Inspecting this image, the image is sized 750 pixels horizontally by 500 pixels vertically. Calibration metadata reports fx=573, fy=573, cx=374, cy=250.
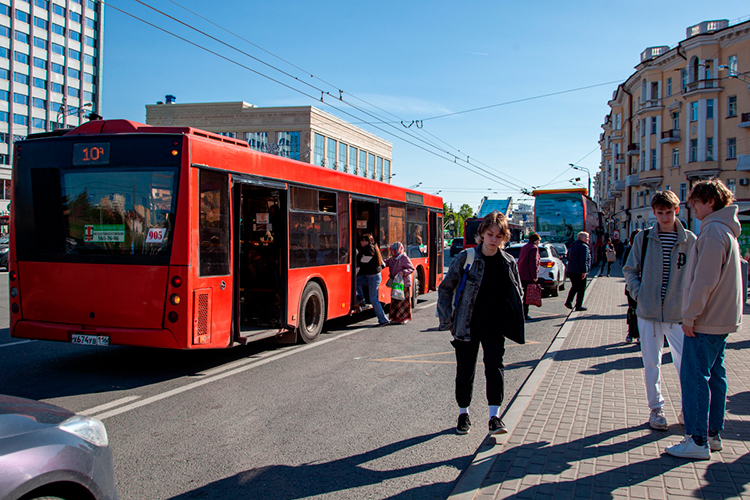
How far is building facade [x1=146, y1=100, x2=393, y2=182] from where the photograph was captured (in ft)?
205

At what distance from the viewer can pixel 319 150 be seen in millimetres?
64188

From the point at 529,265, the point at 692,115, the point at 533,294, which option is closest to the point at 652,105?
the point at 692,115

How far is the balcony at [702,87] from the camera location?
41.7 meters

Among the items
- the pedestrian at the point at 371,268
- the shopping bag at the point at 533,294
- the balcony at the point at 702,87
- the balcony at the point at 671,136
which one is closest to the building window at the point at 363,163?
the balcony at the point at 671,136

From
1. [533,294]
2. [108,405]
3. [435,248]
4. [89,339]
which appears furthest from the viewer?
[435,248]

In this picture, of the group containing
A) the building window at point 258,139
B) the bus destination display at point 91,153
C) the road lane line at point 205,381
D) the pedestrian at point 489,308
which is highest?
the building window at point 258,139

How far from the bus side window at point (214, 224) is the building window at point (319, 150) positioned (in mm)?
56424

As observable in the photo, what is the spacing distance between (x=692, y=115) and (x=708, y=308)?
47.0 m

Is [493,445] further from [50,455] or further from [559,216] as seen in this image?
[559,216]

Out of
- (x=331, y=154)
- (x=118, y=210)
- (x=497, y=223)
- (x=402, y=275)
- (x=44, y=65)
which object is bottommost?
(x=402, y=275)

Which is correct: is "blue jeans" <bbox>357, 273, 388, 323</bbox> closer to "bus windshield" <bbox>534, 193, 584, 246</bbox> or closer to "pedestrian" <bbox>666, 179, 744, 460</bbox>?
"pedestrian" <bbox>666, 179, 744, 460</bbox>

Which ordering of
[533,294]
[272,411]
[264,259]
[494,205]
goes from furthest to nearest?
[494,205]
[533,294]
[264,259]
[272,411]

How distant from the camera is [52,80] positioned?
75.4 metres

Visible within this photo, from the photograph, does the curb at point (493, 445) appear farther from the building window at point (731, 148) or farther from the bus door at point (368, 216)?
the building window at point (731, 148)
